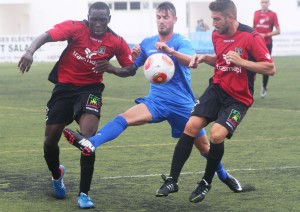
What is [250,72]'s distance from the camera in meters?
9.15

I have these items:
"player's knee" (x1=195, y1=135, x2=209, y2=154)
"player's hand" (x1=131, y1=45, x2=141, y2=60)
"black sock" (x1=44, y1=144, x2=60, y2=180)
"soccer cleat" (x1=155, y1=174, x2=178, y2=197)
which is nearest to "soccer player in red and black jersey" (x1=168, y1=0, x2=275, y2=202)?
"soccer cleat" (x1=155, y1=174, x2=178, y2=197)

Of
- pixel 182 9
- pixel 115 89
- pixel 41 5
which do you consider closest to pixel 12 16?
pixel 41 5

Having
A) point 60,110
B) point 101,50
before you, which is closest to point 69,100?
point 60,110

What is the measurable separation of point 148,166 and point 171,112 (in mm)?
1850

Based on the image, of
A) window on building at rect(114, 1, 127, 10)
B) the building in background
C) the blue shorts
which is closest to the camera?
the blue shorts

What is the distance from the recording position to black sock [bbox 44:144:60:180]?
30.9 feet

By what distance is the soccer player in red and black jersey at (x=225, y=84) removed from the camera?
29.2 ft

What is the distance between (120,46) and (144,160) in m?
2.86

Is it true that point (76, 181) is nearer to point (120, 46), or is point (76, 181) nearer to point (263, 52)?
point (120, 46)

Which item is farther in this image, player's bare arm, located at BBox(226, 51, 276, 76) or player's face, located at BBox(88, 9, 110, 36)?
player's face, located at BBox(88, 9, 110, 36)

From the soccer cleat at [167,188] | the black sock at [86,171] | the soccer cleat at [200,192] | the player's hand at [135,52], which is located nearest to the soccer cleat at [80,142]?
the black sock at [86,171]

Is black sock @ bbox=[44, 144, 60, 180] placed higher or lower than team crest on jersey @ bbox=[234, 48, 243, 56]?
lower

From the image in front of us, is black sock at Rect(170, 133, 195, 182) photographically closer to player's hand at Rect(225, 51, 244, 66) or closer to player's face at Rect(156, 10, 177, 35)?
player's hand at Rect(225, 51, 244, 66)

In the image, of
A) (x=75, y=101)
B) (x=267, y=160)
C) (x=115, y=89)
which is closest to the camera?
(x=75, y=101)
